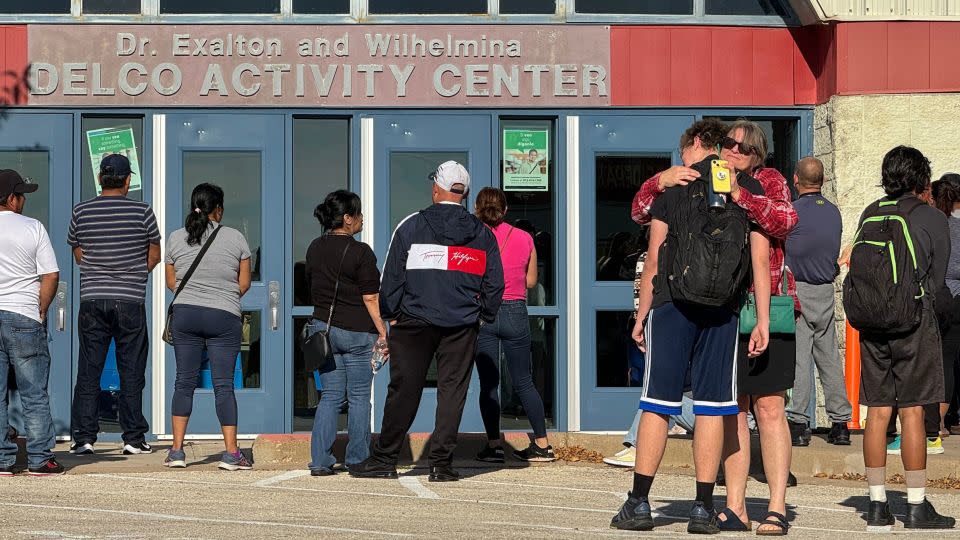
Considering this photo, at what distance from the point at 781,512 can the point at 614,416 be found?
5.42 metres

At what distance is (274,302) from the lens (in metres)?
12.9

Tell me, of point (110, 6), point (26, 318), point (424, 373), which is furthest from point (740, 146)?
point (110, 6)

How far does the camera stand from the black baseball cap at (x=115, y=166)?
1110 centimetres

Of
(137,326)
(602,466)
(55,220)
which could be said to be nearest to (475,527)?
(602,466)

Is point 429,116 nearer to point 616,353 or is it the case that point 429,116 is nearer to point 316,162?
point 316,162

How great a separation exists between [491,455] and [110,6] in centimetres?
467

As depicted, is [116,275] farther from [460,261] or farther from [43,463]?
[460,261]

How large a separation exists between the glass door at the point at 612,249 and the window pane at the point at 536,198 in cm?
24

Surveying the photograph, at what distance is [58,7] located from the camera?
12852 mm

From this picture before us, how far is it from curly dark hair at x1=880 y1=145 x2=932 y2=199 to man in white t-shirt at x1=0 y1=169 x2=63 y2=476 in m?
4.84

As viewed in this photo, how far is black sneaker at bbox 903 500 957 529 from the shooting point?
7.92 meters

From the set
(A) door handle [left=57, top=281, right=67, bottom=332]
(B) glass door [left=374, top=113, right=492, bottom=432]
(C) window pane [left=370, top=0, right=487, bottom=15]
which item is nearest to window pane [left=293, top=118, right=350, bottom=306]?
(B) glass door [left=374, top=113, right=492, bottom=432]

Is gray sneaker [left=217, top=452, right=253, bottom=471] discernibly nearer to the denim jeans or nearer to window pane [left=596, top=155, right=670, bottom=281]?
the denim jeans

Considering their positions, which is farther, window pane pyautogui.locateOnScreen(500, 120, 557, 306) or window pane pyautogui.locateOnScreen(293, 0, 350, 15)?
window pane pyautogui.locateOnScreen(500, 120, 557, 306)
